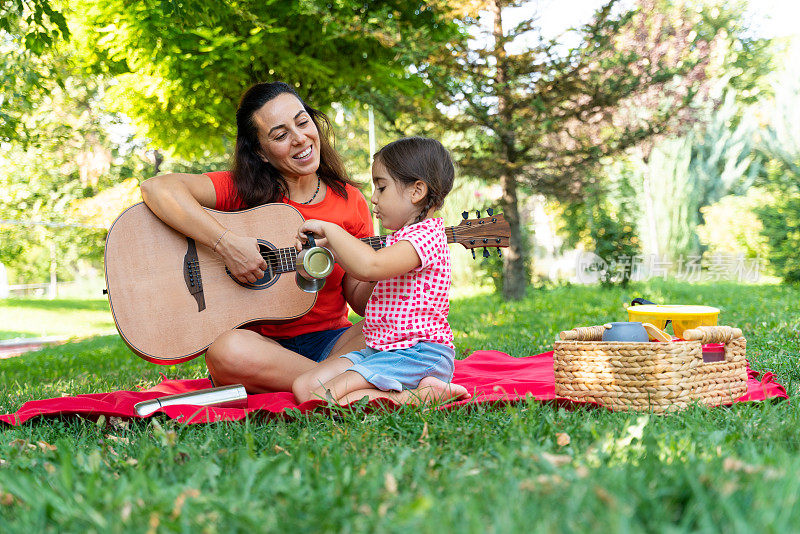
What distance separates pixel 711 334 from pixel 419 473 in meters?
1.59

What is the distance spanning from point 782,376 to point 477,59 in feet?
18.5

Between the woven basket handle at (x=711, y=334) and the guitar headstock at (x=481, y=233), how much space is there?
0.96 metres

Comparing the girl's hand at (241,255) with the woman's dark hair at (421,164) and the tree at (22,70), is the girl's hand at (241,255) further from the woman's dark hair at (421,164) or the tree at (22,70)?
the tree at (22,70)

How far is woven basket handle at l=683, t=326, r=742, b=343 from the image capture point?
2.51m

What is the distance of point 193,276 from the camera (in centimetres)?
306

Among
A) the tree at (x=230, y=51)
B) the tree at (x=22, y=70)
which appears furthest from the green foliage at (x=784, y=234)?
the tree at (x=22, y=70)

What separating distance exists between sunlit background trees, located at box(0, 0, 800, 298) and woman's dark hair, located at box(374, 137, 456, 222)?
2.15 m

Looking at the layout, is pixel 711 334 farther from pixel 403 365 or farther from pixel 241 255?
pixel 241 255

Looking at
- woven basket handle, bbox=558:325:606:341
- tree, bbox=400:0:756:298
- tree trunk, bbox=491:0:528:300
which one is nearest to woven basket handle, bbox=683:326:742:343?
woven basket handle, bbox=558:325:606:341

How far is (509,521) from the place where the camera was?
1.09 metres

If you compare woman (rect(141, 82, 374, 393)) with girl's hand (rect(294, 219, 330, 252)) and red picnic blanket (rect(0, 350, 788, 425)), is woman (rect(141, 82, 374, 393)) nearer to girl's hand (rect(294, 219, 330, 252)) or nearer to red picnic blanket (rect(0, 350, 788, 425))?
red picnic blanket (rect(0, 350, 788, 425))

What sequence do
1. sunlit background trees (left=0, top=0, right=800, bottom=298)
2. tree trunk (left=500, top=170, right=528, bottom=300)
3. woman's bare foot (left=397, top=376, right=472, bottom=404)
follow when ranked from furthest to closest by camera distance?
tree trunk (left=500, top=170, right=528, bottom=300) < sunlit background trees (left=0, top=0, right=800, bottom=298) < woman's bare foot (left=397, top=376, right=472, bottom=404)

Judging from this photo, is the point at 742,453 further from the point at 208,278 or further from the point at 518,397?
the point at 208,278

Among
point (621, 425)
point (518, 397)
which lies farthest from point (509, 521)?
point (518, 397)
